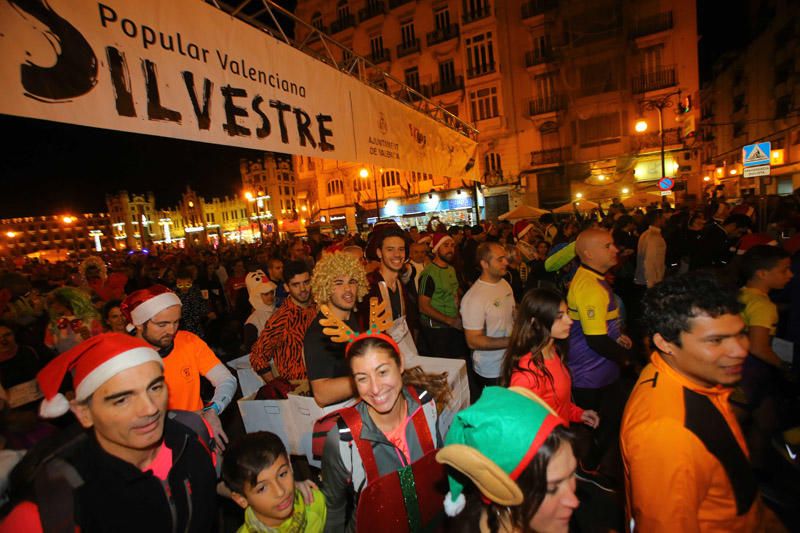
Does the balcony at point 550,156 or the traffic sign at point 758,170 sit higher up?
the balcony at point 550,156

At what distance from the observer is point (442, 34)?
93.0ft

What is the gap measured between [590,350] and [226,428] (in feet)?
14.2

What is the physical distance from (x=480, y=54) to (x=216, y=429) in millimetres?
30123

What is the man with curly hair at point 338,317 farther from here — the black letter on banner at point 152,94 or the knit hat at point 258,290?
the knit hat at point 258,290

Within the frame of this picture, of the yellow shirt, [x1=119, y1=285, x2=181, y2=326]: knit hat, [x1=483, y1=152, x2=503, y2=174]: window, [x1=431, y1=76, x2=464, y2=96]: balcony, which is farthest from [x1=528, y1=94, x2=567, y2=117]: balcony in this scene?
[x1=119, y1=285, x2=181, y2=326]: knit hat

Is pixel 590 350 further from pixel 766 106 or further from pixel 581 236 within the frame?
pixel 766 106

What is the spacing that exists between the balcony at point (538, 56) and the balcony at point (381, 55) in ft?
37.3

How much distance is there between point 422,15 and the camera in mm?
29078

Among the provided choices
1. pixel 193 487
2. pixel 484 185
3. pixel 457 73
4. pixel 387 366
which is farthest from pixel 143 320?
pixel 457 73

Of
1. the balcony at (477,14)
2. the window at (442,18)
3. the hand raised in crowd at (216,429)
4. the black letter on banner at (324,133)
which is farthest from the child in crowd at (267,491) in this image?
the window at (442,18)

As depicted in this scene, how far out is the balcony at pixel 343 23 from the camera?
31.8 m

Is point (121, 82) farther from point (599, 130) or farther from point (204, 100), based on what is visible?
point (599, 130)

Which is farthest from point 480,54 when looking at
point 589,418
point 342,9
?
point 589,418

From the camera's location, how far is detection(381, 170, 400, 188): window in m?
31.6
